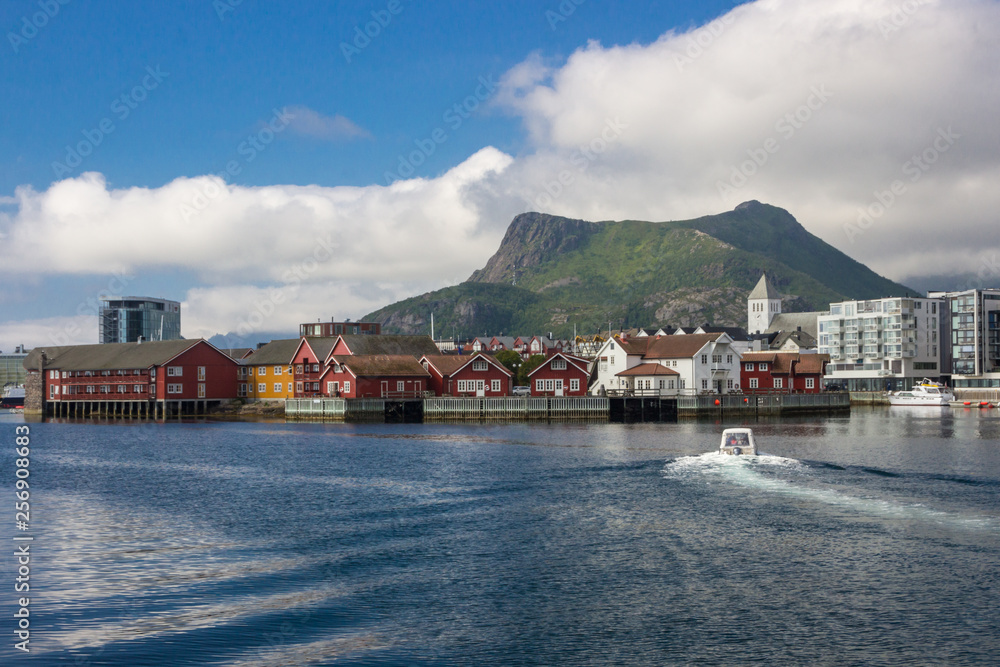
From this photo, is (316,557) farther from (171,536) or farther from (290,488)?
(290,488)

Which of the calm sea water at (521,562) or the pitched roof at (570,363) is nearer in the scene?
the calm sea water at (521,562)

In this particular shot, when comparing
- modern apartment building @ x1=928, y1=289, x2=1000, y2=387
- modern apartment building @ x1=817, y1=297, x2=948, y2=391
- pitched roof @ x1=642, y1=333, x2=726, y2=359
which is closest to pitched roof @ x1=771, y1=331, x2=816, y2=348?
modern apartment building @ x1=817, y1=297, x2=948, y2=391

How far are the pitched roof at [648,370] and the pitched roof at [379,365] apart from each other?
22.4 metres

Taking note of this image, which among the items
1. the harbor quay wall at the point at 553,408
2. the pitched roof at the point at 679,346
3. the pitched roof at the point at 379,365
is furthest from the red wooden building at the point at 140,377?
the pitched roof at the point at 679,346

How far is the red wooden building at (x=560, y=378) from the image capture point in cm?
9250

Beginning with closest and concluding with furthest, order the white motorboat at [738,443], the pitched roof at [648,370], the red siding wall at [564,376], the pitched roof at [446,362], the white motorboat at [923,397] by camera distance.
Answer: the white motorboat at [738,443]
the red siding wall at [564,376]
the pitched roof at [648,370]
the pitched roof at [446,362]
the white motorboat at [923,397]

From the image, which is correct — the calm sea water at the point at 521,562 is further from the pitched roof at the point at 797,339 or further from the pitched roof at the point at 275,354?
the pitched roof at the point at 797,339

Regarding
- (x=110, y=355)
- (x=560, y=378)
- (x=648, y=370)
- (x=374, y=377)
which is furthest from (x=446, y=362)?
(x=110, y=355)

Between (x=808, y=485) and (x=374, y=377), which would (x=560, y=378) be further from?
(x=808, y=485)

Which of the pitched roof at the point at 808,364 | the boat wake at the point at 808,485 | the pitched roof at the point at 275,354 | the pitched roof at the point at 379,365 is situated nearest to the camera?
the boat wake at the point at 808,485

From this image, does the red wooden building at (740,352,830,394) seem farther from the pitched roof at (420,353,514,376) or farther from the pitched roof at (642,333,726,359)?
the pitched roof at (420,353,514,376)

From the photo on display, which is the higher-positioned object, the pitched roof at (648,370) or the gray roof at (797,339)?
the gray roof at (797,339)

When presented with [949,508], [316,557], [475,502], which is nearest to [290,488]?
[475,502]

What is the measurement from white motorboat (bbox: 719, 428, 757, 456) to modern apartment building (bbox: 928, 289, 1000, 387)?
348 feet
